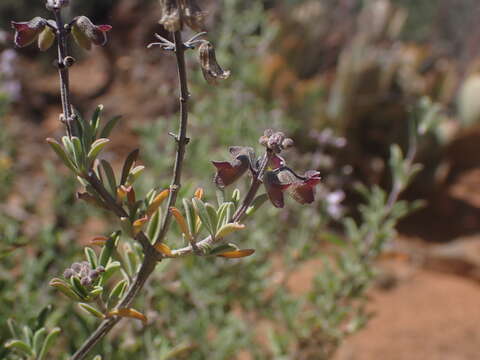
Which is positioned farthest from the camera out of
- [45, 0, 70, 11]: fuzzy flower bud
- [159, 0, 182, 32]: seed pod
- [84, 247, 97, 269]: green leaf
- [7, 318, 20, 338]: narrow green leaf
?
[7, 318, 20, 338]: narrow green leaf

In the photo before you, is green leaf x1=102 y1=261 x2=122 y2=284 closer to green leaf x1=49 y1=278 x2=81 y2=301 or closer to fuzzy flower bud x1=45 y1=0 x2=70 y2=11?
green leaf x1=49 y1=278 x2=81 y2=301

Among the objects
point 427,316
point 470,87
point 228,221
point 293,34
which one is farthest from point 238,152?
point 470,87

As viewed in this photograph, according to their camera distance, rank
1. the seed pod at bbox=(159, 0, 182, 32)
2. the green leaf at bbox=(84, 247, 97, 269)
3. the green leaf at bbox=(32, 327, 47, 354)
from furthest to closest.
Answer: the green leaf at bbox=(32, 327, 47, 354) → the green leaf at bbox=(84, 247, 97, 269) → the seed pod at bbox=(159, 0, 182, 32)

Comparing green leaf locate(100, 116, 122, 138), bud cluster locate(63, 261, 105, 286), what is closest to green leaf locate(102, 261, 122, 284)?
bud cluster locate(63, 261, 105, 286)

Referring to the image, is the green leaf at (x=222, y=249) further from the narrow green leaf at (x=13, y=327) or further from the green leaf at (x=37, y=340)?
the narrow green leaf at (x=13, y=327)

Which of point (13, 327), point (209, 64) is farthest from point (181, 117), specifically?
point (13, 327)

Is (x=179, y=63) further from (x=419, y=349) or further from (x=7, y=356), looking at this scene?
(x=419, y=349)
